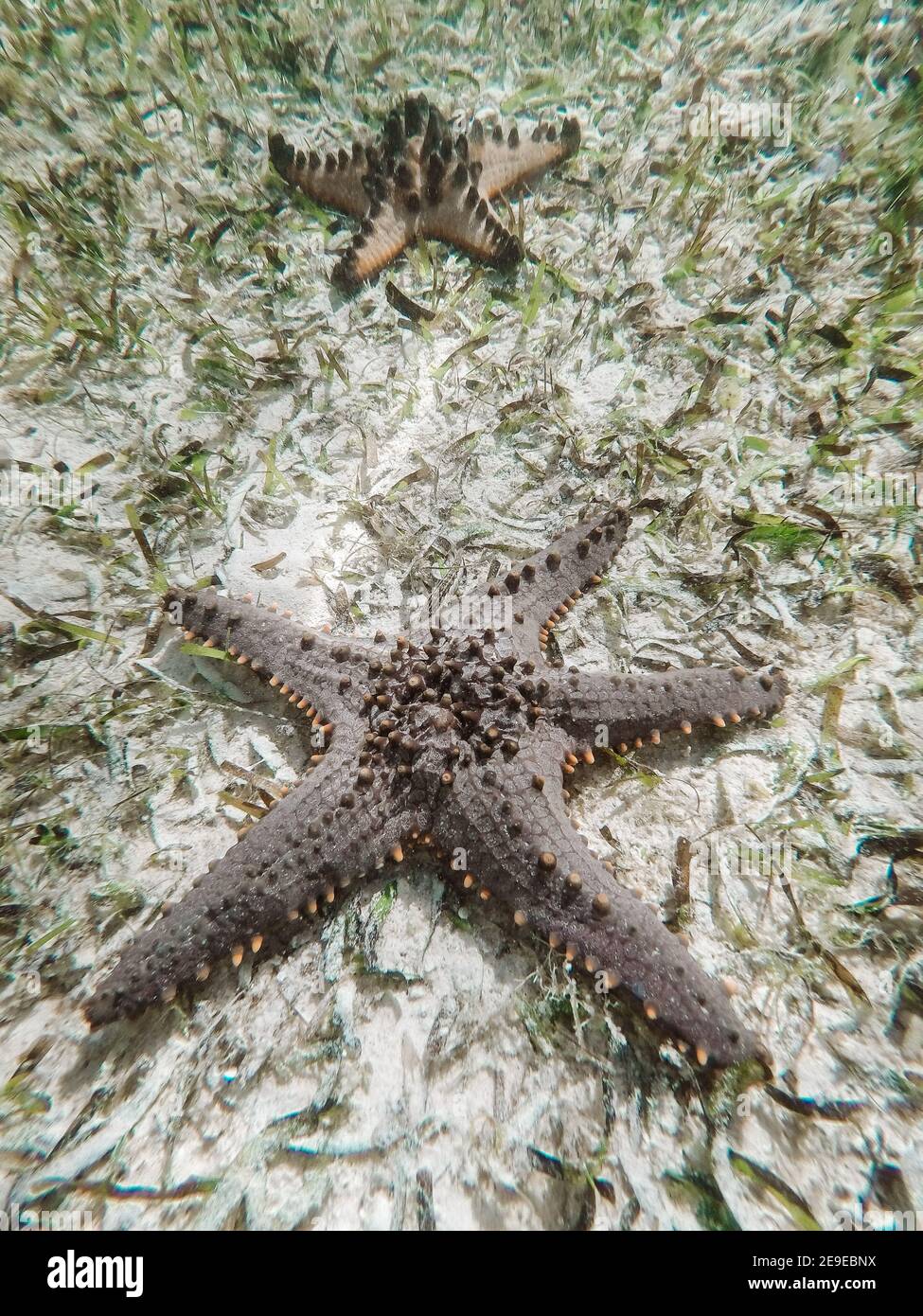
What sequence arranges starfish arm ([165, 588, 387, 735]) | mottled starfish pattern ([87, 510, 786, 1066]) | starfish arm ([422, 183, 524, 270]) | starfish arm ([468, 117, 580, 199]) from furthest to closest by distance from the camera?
starfish arm ([468, 117, 580, 199]) → starfish arm ([422, 183, 524, 270]) → starfish arm ([165, 588, 387, 735]) → mottled starfish pattern ([87, 510, 786, 1066])

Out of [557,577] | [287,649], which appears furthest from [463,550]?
[287,649]

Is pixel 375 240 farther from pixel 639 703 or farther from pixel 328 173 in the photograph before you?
pixel 639 703

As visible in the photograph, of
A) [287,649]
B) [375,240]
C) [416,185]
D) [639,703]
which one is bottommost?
[639,703]

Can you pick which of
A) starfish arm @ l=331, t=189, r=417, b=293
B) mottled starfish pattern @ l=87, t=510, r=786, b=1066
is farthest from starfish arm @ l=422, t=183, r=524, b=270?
mottled starfish pattern @ l=87, t=510, r=786, b=1066

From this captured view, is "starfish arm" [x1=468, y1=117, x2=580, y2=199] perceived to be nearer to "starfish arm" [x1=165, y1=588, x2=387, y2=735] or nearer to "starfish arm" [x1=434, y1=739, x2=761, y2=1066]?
"starfish arm" [x1=165, y1=588, x2=387, y2=735]

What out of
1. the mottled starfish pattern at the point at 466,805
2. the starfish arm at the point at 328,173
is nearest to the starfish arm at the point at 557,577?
the mottled starfish pattern at the point at 466,805

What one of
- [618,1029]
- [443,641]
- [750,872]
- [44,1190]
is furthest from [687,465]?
[44,1190]

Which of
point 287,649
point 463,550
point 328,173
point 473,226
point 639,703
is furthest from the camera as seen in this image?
point 328,173
